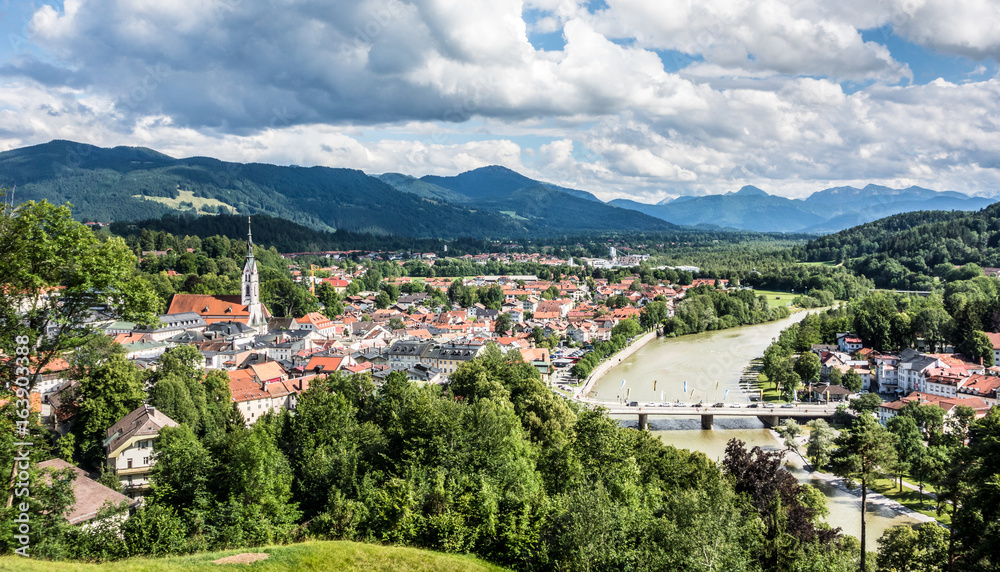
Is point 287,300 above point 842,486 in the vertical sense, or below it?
above

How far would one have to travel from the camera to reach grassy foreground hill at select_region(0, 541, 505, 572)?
301 inches

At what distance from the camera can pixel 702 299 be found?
61969 mm

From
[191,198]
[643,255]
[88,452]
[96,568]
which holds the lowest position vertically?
[88,452]

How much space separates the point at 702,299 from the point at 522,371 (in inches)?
1476

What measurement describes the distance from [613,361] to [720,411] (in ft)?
43.8

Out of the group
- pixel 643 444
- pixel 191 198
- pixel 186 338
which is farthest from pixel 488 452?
pixel 191 198

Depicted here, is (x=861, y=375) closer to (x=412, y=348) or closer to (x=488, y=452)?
(x=412, y=348)

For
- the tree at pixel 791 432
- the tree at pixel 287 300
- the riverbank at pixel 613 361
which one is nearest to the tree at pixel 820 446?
the tree at pixel 791 432

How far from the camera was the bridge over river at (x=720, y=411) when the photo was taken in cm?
3164

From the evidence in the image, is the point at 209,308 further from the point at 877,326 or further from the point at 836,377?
the point at 877,326

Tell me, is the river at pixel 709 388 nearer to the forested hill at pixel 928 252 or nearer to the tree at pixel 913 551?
the tree at pixel 913 551

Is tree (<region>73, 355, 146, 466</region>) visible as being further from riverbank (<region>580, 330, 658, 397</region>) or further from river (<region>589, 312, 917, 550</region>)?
riverbank (<region>580, 330, 658, 397</region>)

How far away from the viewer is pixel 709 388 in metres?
38.2

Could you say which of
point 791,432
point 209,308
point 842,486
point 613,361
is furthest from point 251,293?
point 842,486
